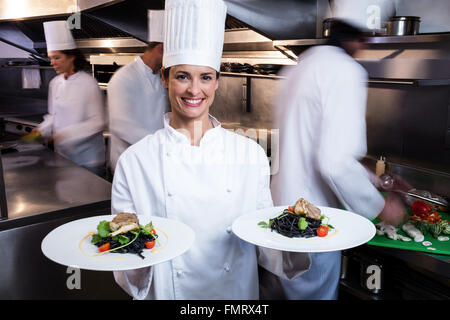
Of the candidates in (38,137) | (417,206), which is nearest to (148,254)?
(417,206)

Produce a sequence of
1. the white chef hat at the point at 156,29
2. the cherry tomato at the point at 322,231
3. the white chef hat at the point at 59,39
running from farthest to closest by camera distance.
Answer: the white chef hat at the point at 59,39
the white chef hat at the point at 156,29
the cherry tomato at the point at 322,231

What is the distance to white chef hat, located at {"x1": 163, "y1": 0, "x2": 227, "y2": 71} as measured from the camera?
1564 millimetres

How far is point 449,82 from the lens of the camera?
7.89ft

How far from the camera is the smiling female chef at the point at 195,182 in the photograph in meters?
1.52

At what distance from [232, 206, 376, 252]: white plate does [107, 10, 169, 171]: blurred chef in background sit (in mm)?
1848

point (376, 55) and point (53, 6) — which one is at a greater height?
point (53, 6)

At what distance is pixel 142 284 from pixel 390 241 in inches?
46.1

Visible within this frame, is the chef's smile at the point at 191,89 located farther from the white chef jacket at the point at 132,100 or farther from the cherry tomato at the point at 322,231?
the white chef jacket at the point at 132,100

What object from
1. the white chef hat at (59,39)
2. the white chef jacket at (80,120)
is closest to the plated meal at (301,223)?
the white chef jacket at (80,120)

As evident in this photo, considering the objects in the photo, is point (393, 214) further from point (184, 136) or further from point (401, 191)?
point (184, 136)

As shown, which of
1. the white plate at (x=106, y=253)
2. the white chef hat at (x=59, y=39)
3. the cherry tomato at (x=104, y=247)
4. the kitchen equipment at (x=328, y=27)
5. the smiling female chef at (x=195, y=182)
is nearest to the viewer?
the white plate at (x=106, y=253)

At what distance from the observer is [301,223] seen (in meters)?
1.43

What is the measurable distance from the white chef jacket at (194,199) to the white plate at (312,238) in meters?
0.13

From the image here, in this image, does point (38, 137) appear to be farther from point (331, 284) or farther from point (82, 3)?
point (331, 284)
